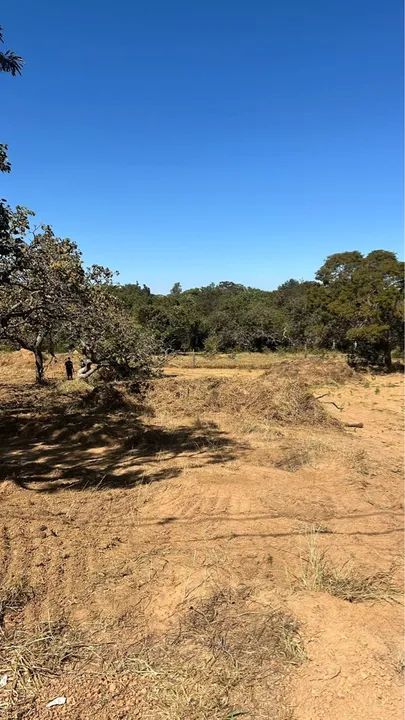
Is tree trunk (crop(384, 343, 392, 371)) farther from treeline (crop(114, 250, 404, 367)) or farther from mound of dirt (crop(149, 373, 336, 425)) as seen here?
mound of dirt (crop(149, 373, 336, 425))

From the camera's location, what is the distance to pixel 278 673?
2.93 metres

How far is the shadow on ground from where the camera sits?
6691mm

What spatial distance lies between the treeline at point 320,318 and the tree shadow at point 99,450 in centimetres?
311

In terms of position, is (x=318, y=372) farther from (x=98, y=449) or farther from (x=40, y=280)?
(x=40, y=280)

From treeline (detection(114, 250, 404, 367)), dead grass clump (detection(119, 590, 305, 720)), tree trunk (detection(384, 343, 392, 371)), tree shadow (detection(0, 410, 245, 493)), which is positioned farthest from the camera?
tree trunk (detection(384, 343, 392, 371))

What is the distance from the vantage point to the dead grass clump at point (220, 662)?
8.79 ft

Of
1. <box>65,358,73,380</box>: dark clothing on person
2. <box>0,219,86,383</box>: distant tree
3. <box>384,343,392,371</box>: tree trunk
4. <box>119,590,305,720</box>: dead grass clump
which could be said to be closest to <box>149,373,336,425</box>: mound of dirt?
<box>65,358,73,380</box>: dark clothing on person

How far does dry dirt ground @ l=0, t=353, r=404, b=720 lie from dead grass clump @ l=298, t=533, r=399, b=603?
12mm

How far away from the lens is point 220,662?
301 centimetres

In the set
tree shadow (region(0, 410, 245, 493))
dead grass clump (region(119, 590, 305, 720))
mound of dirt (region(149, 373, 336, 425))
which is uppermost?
mound of dirt (region(149, 373, 336, 425))

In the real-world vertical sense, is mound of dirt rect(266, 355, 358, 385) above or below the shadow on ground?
above

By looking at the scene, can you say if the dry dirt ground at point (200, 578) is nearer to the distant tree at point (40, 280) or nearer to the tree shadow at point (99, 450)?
the tree shadow at point (99, 450)

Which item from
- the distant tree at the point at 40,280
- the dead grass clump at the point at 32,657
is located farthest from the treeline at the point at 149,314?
the dead grass clump at the point at 32,657

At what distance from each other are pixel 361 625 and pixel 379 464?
15.5ft
